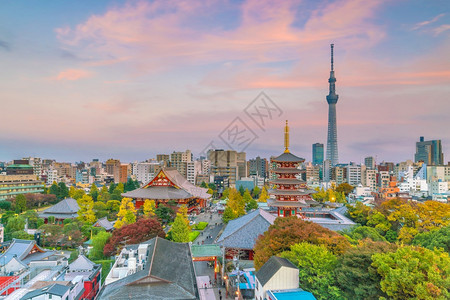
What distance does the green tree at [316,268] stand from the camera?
51.1ft

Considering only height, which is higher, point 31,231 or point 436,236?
point 436,236

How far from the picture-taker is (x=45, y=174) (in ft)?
335

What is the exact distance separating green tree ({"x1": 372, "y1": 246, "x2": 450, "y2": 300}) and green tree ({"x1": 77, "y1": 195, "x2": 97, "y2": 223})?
34.5m

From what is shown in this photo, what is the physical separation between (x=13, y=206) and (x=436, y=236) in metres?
56.5

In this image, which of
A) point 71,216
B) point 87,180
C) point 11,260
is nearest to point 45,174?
point 87,180

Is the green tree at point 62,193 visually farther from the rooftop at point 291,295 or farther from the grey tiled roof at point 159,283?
Result: the rooftop at point 291,295

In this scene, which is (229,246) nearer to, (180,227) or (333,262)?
(180,227)

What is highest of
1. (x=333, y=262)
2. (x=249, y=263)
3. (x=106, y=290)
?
(x=333, y=262)

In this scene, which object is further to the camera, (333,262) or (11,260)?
(11,260)

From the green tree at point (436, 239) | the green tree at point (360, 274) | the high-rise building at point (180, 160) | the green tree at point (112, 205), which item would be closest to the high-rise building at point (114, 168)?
the high-rise building at point (180, 160)

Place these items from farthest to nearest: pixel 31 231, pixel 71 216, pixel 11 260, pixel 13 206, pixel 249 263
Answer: pixel 13 206, pixel 71 216, pixel 31 231, pixel 249 263, pixel 11 260

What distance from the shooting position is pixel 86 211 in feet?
134

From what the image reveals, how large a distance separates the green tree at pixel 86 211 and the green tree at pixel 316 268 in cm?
2904

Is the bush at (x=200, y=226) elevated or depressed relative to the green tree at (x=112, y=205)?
depressed
